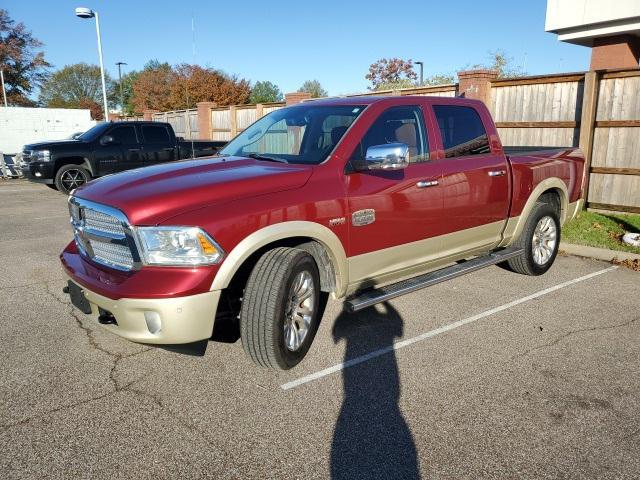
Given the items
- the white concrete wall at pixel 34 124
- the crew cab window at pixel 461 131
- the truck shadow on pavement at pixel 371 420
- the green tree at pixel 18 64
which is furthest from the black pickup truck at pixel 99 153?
the green tree at pixel 18 64

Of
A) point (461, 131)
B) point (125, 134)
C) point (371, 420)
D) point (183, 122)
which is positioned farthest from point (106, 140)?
point (183, 122)

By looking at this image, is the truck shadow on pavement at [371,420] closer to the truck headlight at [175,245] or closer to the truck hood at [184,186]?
the truck headlight at [175,245]

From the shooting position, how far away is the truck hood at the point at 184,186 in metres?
3.27

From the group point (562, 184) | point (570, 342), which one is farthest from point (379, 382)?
point (562, 184)

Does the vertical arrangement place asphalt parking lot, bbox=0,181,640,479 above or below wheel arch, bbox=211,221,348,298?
below

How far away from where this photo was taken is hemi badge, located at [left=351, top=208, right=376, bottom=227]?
397 centimetres

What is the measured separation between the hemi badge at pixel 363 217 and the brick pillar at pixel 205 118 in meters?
→ 19.0

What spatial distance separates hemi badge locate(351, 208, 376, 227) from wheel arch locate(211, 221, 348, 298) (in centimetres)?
22

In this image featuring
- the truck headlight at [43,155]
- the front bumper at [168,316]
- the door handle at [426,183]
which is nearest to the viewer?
the front bumper at [168,316]

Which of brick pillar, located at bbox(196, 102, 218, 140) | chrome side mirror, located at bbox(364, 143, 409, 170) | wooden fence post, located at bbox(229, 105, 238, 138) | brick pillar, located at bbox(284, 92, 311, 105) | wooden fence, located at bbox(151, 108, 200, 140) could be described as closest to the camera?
chrome side mirror, located at bbox(364, 143, 409, 170)

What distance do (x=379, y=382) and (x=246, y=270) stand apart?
4.05 feet

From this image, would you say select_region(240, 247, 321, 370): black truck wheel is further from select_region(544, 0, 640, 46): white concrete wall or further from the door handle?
select_region(544, 0, 640, 46): white concrete wall

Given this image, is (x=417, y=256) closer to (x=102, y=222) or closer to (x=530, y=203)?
(x=530, y=203)

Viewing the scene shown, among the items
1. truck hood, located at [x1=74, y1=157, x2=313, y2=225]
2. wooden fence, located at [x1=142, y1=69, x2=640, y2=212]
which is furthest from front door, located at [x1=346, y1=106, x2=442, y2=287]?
wooden fence, located at [x1=142, y1=69, x2=640, y2=212]
